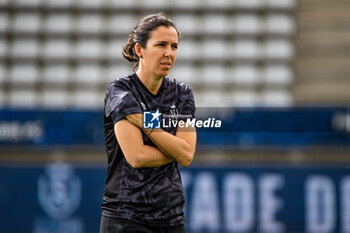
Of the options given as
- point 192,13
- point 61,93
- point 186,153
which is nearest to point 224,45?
point 192,13

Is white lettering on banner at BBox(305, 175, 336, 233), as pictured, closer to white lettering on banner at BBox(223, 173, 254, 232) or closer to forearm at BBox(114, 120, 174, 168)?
white lettering on banner at BBox(223, 173, 254, 232)

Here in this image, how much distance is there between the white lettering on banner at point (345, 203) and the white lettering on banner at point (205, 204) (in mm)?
1857

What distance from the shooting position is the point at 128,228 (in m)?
2.00

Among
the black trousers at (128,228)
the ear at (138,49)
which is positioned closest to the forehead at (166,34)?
the ear at (138,49)

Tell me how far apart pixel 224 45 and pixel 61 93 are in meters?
3.97


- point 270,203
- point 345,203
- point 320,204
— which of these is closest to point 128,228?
point 270,203

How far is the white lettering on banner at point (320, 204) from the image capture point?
753cm

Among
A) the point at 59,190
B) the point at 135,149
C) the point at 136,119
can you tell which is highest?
the point at 136,119

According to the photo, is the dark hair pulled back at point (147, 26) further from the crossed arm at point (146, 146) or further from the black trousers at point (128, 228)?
the black trousers at point (128, 228)

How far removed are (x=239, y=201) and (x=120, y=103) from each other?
5.88 meters

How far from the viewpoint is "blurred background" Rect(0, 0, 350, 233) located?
7551mm

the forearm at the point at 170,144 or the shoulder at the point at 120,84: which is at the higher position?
the shoulder at the point at 120,84

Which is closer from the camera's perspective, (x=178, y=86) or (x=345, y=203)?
(x=178, y=86)

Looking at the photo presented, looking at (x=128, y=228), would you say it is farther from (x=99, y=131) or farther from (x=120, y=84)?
(x=99, y=131)
